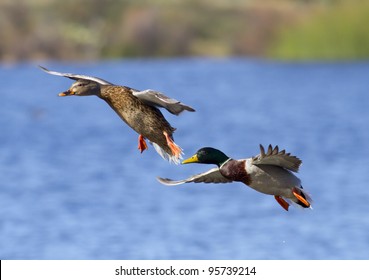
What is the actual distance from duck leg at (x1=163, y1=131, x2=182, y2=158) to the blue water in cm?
1153

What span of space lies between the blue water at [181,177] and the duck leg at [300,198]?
11449mm

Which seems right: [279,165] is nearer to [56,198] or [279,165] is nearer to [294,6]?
[56,198]

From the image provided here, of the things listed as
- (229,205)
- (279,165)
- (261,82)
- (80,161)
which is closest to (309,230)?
(229,205)

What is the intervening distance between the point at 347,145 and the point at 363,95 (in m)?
17.7

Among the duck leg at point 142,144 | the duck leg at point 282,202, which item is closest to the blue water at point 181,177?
the duck leg at point 282,202

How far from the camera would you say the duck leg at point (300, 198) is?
16.4 feet

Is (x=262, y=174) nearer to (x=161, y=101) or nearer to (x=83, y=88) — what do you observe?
(x=161, y=101)

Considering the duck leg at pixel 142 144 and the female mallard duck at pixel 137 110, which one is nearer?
the female mallard duck at pixel 137 110

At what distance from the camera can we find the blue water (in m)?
18.0

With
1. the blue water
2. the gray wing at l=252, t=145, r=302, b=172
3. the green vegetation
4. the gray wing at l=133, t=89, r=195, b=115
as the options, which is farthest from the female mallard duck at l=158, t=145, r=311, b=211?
the green vegetation

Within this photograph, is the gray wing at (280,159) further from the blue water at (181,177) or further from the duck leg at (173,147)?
the blue water at (181,177)

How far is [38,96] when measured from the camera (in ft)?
176

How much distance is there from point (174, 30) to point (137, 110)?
62.3m

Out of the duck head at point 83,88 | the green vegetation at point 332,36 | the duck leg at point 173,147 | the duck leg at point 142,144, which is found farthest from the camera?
the green vegetation at point 332,36
